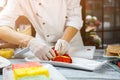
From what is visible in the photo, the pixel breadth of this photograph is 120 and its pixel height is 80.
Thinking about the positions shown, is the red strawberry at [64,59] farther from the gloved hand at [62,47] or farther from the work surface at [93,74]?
the gloved hand at [62,47]

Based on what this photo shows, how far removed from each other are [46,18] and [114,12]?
2164 millimetres

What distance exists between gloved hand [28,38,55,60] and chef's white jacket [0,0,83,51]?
0.40 metres

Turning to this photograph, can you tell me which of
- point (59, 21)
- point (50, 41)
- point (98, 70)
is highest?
point (59, 21)

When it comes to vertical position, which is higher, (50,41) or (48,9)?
(48,9)

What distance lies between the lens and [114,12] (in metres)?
4.34

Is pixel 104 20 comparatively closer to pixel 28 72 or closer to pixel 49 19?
pixel 49 19

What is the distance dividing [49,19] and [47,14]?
50mm

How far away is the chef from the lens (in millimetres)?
2314

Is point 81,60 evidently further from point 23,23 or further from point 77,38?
point 23,23

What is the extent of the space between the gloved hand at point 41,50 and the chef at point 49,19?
0.72ft

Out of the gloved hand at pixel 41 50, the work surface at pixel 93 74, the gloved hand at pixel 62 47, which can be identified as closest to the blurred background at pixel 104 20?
the gloved hand at pixel 62 47

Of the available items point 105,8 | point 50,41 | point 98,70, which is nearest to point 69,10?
point 50,41

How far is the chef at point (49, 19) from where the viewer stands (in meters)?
2.31

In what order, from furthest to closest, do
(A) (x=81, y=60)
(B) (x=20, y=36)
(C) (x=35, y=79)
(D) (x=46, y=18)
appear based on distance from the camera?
(D) (x=46, y=18)
(B) (x=20, y=36)
(A) (x=81, y=60)
(C) (x=35, y=79)
